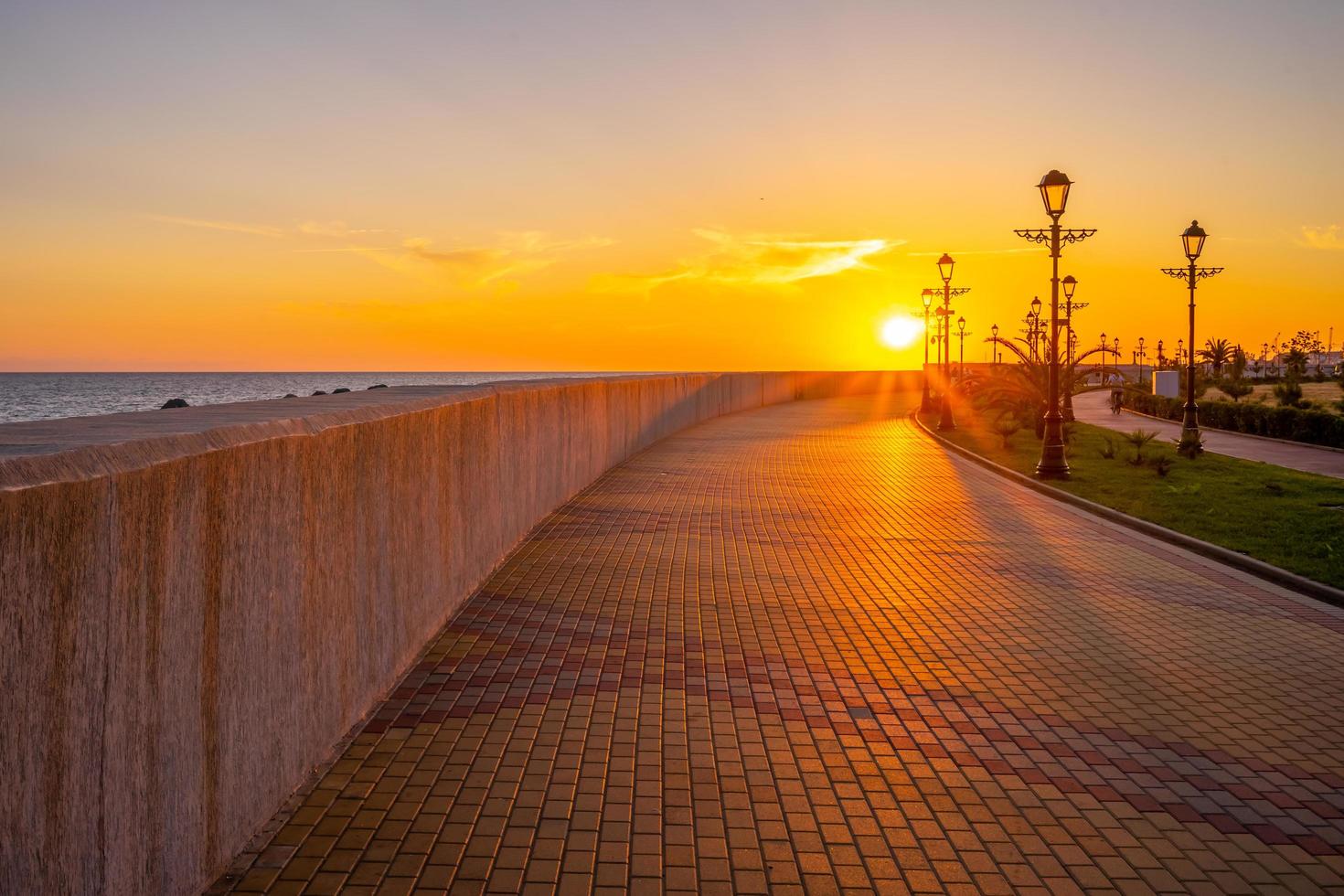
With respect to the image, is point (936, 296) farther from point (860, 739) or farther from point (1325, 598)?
point (860, 739)

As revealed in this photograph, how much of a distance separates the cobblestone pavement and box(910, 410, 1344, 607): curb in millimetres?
327

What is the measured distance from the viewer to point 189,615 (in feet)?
13.3

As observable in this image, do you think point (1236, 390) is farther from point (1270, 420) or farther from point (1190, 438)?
point (1190, 438)

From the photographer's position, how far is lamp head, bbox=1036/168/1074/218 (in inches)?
773

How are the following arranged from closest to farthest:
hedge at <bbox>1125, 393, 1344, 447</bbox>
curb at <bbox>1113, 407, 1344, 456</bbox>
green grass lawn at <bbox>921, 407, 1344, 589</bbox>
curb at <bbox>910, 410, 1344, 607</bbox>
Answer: curb at <bbox>910, 410, 1344, 607</bbox>, green grass lawn at <bbox>921, 407, 1344, 589</bbox>, curb at <bbox>1113, 407, 1344, 456</bbox>, hedge at <bbox>1125, 393, 1344, 447</bbox>

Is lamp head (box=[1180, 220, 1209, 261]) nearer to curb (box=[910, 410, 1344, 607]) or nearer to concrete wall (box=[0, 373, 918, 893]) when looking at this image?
curb (box=[910, 410, 1344, 607])

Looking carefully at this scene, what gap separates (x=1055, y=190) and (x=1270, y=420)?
1823 centimetres

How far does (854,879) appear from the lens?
14.2 ft

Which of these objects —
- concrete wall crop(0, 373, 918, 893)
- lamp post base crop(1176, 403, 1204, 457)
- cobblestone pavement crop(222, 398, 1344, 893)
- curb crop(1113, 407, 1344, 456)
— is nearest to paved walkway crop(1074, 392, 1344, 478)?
curb crop(1113, 407, 1344, 456)

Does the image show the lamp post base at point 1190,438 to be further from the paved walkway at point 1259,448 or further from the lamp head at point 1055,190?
the lamp head at point 1055,190

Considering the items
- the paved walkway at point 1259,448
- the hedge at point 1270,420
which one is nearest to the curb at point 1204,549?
the paved walkway at point 1259,448

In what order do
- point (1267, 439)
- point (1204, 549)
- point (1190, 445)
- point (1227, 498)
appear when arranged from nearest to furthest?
point (1204, 549)
point (1227, 498)
point (1190, 445)
point (1267, 439)

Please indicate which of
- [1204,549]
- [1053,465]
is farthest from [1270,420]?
[1204,549]

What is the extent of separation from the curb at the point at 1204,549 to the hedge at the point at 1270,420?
14.7 m
